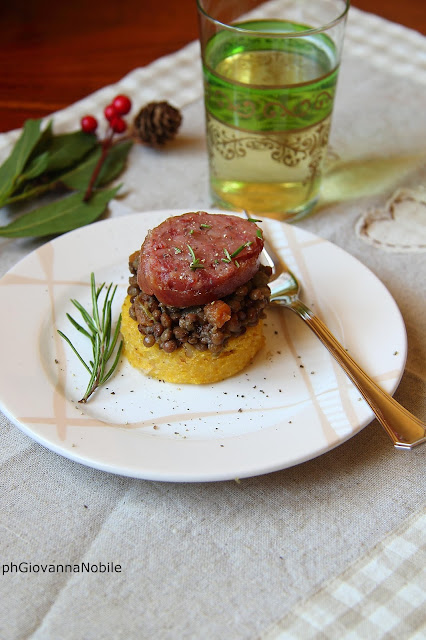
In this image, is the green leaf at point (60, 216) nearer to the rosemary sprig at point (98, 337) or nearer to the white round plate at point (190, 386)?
the white round plate at point (190, 386)

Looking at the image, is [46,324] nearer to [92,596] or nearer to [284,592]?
[92,596]

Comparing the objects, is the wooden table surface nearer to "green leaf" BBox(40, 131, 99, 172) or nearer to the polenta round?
"green leaf" BBox(40, 131, 99, 172)

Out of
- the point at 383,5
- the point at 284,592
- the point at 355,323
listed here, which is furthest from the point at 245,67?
the point at 383,5

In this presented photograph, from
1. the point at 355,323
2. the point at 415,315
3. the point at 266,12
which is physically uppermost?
the point at 266,12

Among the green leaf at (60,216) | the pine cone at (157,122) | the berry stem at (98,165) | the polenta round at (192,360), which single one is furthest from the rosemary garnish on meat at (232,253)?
the pine cone at (157,122)

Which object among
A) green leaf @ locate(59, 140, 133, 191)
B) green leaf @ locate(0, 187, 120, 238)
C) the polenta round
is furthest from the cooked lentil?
green leaf @ locate(59, 140, 133, 191)

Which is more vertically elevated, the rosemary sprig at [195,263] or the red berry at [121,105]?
the rosemary sprig at [195,263]
